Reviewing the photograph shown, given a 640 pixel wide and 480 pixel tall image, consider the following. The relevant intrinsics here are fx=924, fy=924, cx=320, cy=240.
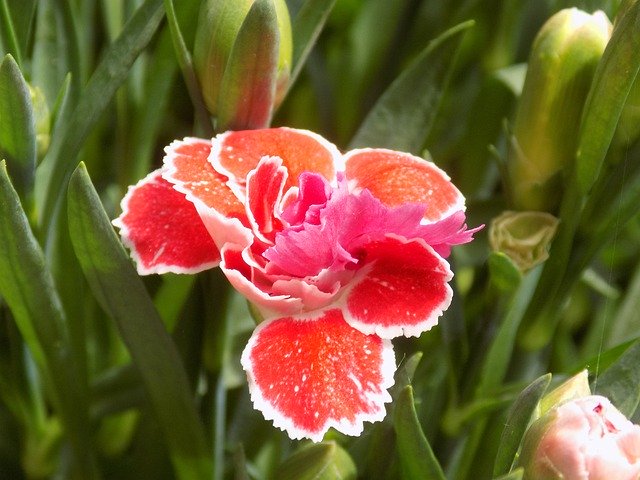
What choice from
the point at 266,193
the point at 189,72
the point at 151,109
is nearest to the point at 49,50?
the point at 151,109

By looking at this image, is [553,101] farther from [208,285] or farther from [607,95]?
[208,285]

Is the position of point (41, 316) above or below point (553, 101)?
below

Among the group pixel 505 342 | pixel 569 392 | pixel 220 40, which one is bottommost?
pixel 505 342

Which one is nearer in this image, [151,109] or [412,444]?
[412,444]

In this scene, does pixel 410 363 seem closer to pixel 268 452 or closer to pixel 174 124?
pixel 268 452

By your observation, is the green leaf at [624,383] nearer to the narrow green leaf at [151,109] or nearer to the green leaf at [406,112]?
the green leaf at [406,112]

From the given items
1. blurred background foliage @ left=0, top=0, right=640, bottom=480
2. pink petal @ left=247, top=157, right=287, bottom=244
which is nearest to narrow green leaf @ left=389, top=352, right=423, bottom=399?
blurred background foliage @ left=0, top=0, right=640, bottom=480

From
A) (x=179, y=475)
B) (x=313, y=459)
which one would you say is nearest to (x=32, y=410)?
(x=179, y=475)
